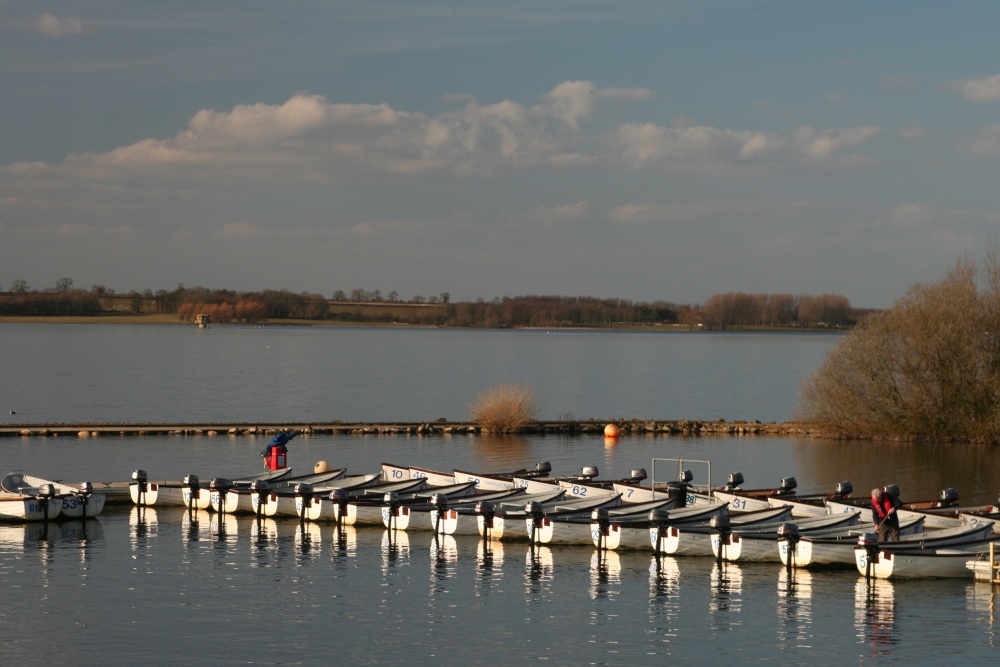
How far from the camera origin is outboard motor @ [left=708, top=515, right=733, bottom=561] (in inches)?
1260

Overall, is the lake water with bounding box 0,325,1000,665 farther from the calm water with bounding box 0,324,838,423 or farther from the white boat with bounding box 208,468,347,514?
the calm water with bounding box 0,324,838,423

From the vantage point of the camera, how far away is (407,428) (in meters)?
67.8

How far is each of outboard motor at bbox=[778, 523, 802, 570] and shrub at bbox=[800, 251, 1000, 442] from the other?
3099 centimetres

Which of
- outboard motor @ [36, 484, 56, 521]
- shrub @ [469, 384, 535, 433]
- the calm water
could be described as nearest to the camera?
outboard motor @ [36, 484, 56, 521]

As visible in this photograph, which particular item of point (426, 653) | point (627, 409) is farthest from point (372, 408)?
point (426, 653)

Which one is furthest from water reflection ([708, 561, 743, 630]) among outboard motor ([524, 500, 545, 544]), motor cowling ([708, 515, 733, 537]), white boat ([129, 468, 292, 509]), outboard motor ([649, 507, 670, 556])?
white boat ([129, 468, 292, 509])

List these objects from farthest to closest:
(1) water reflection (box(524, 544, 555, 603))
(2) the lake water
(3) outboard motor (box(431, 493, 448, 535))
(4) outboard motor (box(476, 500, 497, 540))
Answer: (3) outboard motor (box(431, 493, 448, 535)) → (4) outboard motor (box(476, 500, 497, 540)) → (1) water reflection (box(524, 544, 555, 603)) → (2) the lake water

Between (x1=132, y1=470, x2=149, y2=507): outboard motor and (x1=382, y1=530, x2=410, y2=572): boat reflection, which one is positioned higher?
A: (x1=132, y1=470, x2=149, y2=507): outboard motor

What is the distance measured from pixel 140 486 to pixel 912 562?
2345cm

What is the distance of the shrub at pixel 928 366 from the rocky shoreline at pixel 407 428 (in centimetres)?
520

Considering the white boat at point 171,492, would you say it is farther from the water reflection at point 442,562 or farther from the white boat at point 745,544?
the white boat at point 745,544

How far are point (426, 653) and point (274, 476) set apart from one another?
19.4m

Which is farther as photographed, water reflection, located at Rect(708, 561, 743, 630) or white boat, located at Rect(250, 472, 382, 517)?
white boat, located at Rect(250, 472, 382, 517)

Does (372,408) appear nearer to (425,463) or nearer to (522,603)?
(425,463)
